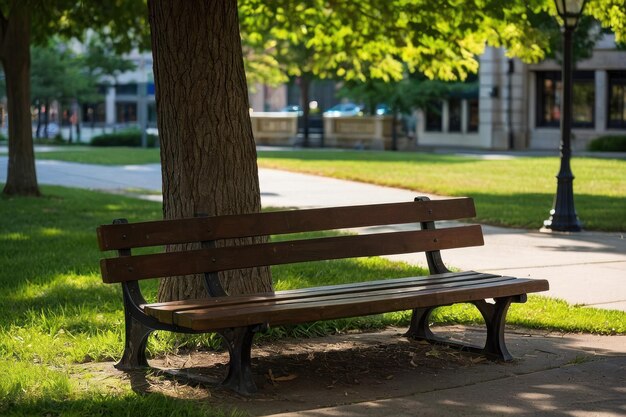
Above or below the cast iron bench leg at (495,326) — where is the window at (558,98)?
above

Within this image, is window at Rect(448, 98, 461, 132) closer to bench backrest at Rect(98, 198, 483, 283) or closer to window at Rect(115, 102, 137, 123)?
window at Rect(115, 102, 137, 123)

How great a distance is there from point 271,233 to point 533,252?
6.51m

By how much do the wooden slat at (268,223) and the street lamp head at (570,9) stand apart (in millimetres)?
7827

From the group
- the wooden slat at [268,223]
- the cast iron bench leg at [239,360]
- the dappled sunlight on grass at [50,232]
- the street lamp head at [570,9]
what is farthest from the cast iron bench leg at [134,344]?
the street lamp head at [570,9]

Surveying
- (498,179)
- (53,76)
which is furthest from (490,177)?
(53,76)

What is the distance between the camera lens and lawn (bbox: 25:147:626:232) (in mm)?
16984

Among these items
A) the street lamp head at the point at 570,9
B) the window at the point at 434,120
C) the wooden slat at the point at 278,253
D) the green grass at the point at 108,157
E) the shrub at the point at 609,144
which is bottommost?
the green grass at the point at 108,157

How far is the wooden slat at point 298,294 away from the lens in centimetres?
632

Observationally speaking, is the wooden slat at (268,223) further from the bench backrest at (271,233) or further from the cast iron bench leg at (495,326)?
the cast iron bench leg at (495,326)

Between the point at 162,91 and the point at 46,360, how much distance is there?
1.96m

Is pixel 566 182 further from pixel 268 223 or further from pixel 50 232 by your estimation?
pixel 268 223

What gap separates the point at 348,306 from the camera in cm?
641

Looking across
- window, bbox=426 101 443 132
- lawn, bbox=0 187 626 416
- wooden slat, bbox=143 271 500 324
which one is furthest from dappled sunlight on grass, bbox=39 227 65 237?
window, bbox=426 101 443 132

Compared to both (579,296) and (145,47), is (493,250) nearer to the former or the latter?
(579,296)
